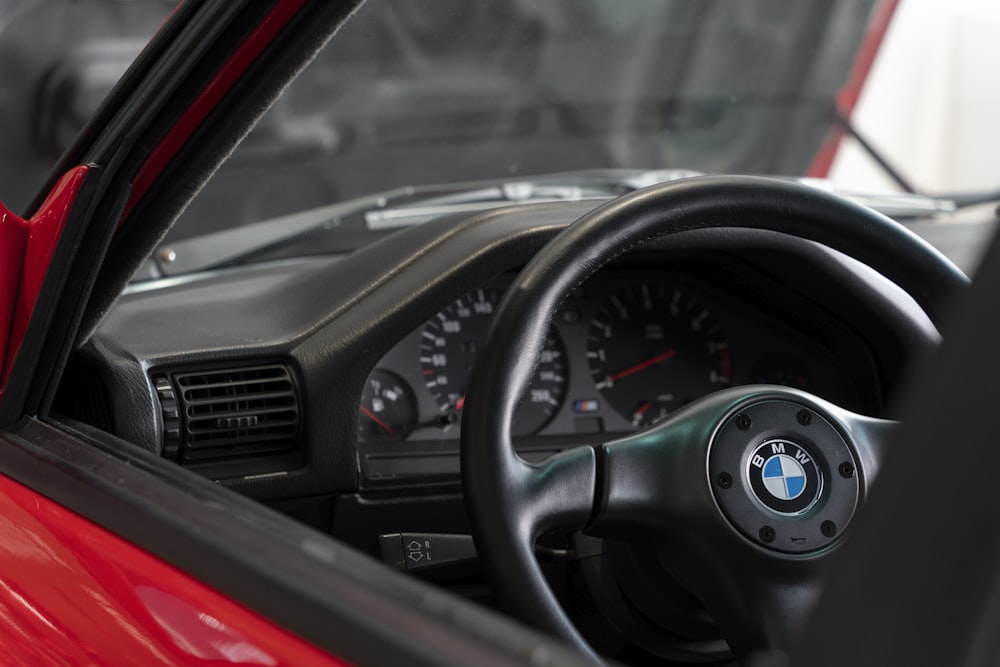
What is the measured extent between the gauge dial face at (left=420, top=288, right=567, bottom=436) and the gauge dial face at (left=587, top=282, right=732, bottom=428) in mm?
88

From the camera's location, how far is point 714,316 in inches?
81.1

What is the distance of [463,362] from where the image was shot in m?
1.95

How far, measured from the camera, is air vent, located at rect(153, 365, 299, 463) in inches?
62.6

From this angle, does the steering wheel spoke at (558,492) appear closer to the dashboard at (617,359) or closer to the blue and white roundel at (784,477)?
the blue and white roundel at (784,477)

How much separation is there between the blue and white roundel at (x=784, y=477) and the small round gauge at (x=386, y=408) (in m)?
0.81

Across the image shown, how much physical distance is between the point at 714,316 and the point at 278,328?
751 mm

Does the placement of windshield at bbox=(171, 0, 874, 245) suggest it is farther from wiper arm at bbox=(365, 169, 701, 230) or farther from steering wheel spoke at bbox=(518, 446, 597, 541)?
steering wheel spoke at bbox=(518, 446, 597, 541)

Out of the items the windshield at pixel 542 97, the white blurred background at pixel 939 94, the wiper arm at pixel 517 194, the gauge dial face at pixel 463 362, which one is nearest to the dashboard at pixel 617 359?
Result: the gauge dial face at pixel 463 362

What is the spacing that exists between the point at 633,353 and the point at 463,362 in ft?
1.00

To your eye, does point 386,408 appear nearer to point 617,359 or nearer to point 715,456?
point 617,359

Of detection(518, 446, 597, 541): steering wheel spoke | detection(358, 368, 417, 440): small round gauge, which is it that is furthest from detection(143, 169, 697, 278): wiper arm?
detection(518, 446, 597, 541): steering wheel spoke

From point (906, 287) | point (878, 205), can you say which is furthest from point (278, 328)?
point (878, 205)

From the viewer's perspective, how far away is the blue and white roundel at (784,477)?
3.82ft

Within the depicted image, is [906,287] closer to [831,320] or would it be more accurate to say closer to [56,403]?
[831,320]
